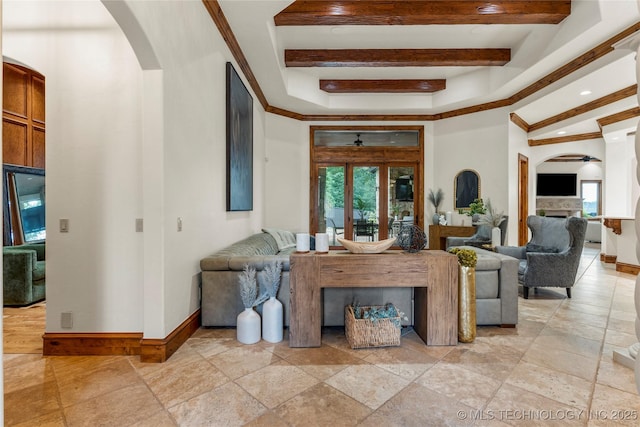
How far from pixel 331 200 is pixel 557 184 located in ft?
31.5

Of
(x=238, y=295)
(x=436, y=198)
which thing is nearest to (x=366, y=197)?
(x=436, y=198)

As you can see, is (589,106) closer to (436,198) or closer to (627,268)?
(627,268)

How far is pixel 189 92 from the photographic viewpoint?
2.83m

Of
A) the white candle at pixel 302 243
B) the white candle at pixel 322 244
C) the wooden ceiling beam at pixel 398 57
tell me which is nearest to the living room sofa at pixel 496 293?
the white candle at pixel 322 244

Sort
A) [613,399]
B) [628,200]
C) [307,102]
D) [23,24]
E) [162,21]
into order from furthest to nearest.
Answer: [628,200]
[307,102]
[23,24]
[162,21]
[613,399]

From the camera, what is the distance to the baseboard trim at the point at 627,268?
5.21 metres

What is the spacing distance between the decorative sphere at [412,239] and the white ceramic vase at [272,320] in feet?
3.94

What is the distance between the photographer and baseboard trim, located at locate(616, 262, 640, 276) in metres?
5.21

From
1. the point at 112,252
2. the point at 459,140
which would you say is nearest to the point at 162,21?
the point at 112,252

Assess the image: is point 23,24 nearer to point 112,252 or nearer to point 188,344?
point 112,252

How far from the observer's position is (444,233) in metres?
6.30

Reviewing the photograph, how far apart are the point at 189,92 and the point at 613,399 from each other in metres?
3.84

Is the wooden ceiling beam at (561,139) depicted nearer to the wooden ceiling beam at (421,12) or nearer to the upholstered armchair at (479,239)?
the upholstered armchair at (479,239)

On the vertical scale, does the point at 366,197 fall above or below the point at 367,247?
above
